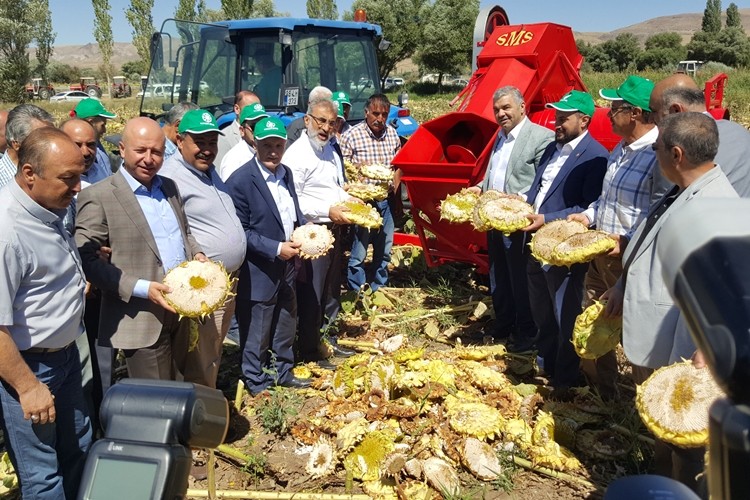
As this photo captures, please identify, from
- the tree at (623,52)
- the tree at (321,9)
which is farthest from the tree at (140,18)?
the tree at (623,52)

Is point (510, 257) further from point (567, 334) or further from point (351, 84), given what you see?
point (351, 84)

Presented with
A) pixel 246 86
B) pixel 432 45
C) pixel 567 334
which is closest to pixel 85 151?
pixel 567 334

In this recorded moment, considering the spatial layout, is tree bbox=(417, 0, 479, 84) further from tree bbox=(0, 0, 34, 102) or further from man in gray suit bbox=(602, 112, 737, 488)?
man in gray suit bbox=(602, 112, 737, 488)

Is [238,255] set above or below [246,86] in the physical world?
below

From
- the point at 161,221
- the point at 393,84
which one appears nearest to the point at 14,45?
the point at 393,84

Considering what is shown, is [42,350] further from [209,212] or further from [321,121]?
[321,121]

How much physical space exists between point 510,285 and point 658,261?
3.02 m

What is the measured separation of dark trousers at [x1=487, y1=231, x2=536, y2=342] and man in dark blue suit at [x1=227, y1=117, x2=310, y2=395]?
72.1 inches

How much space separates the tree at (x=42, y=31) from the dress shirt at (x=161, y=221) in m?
50.4

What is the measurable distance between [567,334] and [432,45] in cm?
4601

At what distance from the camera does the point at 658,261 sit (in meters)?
3.01

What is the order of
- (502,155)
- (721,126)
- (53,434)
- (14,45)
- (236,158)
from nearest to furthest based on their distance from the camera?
(53,434) < (721,126) < (236,158) < (502,155) < (14,45)

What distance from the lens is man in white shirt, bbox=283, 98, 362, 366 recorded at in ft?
17.7

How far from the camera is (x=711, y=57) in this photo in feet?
150
